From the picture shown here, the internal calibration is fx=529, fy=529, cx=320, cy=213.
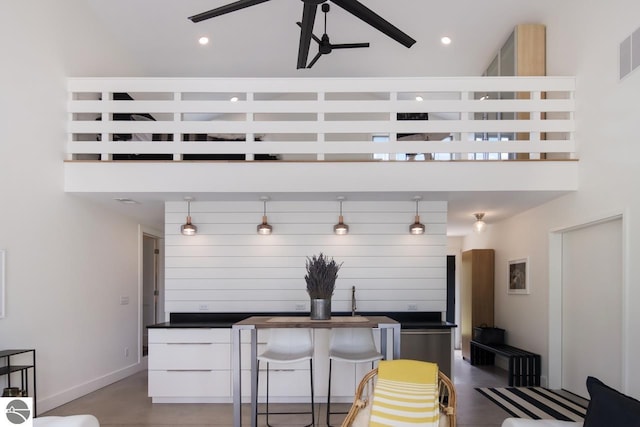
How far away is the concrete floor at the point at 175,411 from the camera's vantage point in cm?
486

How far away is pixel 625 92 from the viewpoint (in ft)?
15.0

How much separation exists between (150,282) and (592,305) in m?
6.81

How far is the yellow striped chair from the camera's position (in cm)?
329

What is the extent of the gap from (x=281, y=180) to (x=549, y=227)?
10.6 ft

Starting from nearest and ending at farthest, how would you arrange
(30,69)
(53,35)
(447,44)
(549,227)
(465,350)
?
(30,69)
(53,35)
(549,227)
(447,44)
(465,350)

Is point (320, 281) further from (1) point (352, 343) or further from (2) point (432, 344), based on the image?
(2) point (432, 344)

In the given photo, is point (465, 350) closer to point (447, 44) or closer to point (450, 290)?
point (450, 290)

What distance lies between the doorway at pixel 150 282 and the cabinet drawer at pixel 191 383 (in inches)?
146

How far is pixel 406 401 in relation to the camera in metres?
3.36

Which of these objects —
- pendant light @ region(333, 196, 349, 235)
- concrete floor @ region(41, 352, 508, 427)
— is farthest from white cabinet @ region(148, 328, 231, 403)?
pendant light @ region(333, 196, 349, 235)

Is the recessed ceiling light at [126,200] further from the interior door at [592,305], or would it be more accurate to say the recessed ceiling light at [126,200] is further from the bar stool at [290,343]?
the interior door at [592,305]

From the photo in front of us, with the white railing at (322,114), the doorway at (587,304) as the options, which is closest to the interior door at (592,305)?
the doorway at (587,304)

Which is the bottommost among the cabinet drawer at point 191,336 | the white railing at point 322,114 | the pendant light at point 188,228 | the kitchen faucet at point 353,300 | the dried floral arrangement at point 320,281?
the cabinet drawer at point 191,336

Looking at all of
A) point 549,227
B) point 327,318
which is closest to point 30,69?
point 327,318
